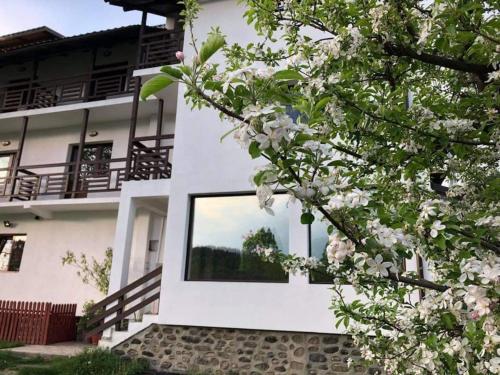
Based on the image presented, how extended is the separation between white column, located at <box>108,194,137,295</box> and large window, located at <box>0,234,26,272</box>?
5.99 metres

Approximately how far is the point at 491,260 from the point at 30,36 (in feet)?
57.1

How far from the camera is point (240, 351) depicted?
7.54 m

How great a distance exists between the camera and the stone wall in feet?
23.0

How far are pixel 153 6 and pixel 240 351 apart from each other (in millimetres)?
9817

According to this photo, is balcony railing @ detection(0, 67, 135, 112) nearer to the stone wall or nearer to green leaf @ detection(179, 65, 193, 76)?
the stone wall

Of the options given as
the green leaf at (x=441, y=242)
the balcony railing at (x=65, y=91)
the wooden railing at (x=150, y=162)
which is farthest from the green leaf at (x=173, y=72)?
the balcony railing at (x=65, y=91)

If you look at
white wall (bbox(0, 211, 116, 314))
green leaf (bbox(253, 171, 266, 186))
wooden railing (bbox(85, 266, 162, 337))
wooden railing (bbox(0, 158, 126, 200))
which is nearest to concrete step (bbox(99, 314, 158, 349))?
wooden railing (bbox(85, 266, 162, 337))

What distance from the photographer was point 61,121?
Result: 45.4 ft

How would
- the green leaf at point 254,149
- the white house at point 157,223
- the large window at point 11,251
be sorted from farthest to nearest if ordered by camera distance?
1. the large window at point 11,251
2. the white house at point 157,223
3. the green leaf at point 254,149

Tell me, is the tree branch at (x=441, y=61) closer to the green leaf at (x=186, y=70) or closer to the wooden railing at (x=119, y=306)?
A: the green leaf at (x=186, y=70)

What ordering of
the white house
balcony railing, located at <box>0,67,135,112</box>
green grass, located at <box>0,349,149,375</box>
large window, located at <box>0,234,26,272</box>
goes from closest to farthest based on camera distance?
green grass, located at <box>0,349,149,375</box> < the white house < balcony railing, located at <box>0,67,135,112</box> < large window, located at <box>0,234,26,272</box>

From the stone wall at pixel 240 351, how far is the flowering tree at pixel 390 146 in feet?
12.4

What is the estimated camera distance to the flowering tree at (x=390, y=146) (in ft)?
5.98

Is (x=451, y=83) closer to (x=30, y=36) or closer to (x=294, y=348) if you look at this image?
(x=294, y=348)
